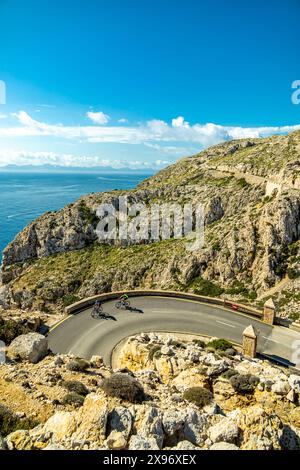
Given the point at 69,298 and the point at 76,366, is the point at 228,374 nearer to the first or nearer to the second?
the point at 76,366

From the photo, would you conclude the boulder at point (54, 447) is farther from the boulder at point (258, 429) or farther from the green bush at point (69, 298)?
the green bush at point (69, 298)

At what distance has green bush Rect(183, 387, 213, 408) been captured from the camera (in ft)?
40.8

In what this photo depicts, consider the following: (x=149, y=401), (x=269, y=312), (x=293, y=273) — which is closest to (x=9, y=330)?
(x=149, y=401)

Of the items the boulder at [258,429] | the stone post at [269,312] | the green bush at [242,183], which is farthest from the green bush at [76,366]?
the green bush at [242,183]

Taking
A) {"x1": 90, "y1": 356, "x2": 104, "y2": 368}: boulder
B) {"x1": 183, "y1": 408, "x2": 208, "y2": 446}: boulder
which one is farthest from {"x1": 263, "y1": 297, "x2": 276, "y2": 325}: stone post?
{"x1": 183, "y1": 408, "x2": 208, "y2": 446}: boulder

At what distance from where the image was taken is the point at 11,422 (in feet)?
32.4

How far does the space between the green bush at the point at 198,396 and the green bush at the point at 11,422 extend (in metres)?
6.14

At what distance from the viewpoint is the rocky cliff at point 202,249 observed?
4062cm

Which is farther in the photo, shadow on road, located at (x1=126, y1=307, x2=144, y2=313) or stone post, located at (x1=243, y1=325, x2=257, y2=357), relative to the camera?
shadow on road, located at (x1=126, y1=307, x2=144, y2=313)

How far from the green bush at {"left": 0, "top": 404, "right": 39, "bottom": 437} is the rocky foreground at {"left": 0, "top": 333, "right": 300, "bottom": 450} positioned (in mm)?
32

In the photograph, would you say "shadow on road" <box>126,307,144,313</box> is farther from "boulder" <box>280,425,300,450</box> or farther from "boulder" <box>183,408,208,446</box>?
"boulder" <box>280,425,300,450</box>

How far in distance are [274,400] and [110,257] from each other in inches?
1938
